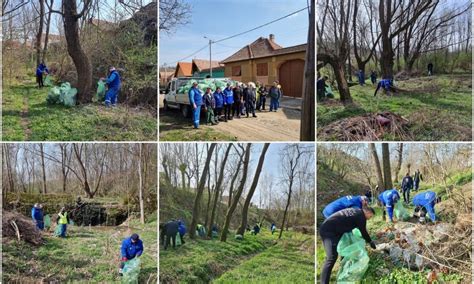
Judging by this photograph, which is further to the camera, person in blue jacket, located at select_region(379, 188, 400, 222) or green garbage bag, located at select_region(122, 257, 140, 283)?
person in blue jacket, located at select_region(379, 188, 400, 222)

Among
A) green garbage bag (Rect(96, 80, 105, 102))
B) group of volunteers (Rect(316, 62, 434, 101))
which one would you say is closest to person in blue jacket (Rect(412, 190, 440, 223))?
group of volunteers (Rect(316, 62, 434, 101))

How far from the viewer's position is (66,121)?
419 centimetres

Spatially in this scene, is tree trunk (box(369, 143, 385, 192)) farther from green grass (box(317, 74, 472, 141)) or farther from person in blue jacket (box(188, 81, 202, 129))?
person in blue jacket (box(188, 81, 202, 129))

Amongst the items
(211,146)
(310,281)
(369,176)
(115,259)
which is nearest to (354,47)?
(369,176)

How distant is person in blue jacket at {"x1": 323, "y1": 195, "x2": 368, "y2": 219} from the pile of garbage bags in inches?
117

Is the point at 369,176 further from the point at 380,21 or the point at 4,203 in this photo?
the point at 4,203

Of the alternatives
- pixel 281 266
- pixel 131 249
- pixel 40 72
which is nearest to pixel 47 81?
pixel 40 72

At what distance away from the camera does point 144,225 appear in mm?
4312

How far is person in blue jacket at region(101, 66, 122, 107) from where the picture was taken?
4.28m

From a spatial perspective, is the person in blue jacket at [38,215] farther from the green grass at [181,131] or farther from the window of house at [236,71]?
the window of house at [236,71]

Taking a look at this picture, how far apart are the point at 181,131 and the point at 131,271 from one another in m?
1.58

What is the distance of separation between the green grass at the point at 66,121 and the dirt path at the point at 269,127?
0.87 meters

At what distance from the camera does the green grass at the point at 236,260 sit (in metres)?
4.22

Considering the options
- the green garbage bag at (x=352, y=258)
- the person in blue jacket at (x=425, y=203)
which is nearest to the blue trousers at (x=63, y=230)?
the green garbage bag at (x=352, y=258)
